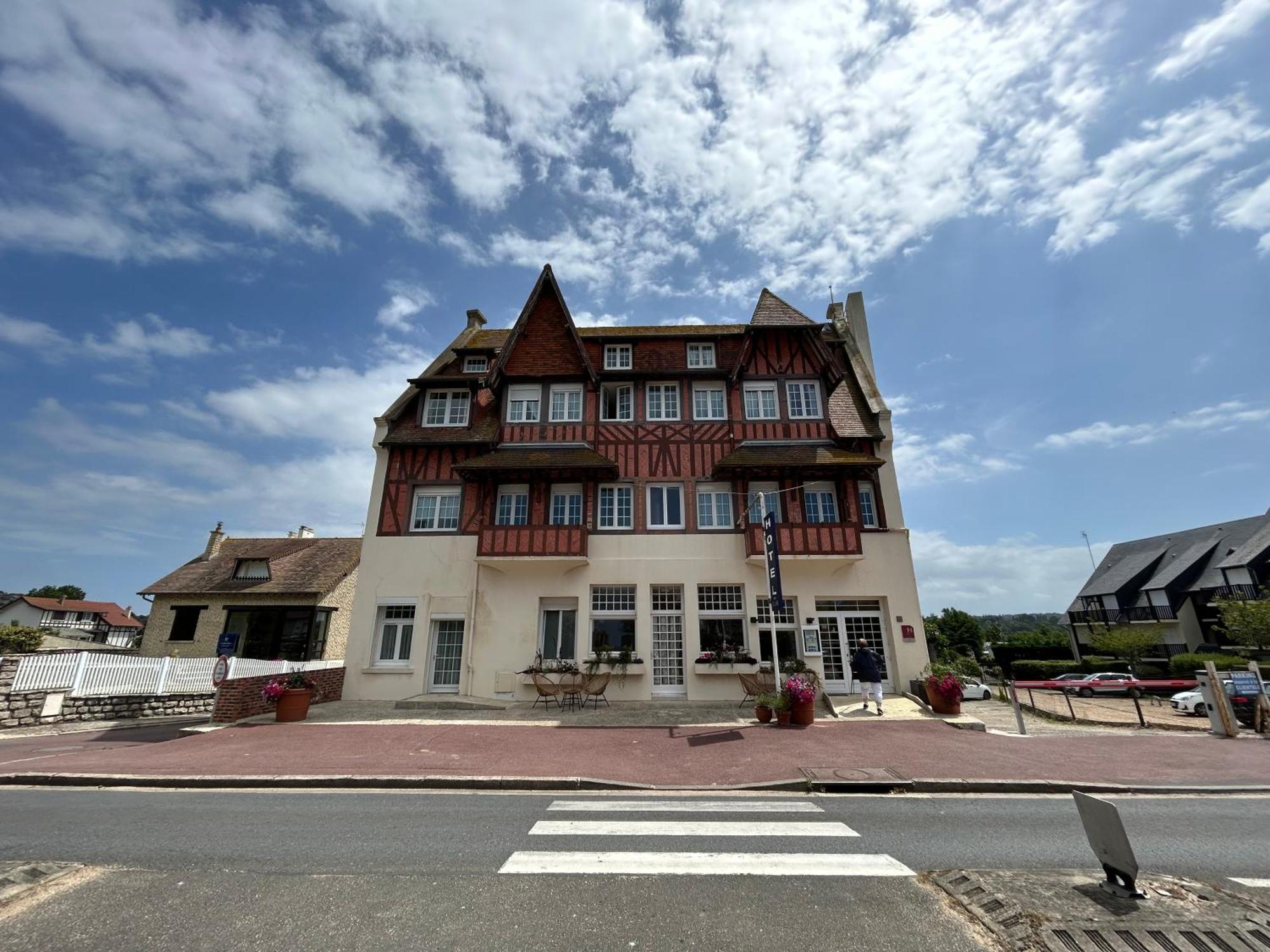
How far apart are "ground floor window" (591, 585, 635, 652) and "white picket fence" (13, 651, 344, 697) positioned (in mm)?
8573

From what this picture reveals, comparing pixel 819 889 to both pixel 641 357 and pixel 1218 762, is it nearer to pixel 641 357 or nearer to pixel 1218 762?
pixel 1218 762

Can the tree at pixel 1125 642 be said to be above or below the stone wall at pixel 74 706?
above

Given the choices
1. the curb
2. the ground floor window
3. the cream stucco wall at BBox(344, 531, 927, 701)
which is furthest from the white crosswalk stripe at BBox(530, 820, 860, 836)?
the ground floor window

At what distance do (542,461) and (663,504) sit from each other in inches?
168

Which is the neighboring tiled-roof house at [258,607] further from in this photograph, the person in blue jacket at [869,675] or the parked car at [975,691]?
the parked car at [975,691]

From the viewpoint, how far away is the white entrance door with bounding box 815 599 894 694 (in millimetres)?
16422

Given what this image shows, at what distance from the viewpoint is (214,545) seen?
1137 inches

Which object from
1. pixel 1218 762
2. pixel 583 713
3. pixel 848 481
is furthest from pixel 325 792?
pixel 848 481

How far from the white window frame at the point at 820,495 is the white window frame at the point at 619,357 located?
26.0ft

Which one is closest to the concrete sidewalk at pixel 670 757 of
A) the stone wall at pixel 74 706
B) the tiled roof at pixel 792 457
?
the stone wall at pixel 74 706

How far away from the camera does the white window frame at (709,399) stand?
18984mm

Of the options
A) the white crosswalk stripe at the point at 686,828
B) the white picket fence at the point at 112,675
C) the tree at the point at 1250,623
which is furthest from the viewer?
the tree at the point at 1250,623

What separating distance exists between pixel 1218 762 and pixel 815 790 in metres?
7.60

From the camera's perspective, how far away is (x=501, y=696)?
16.2 metres
